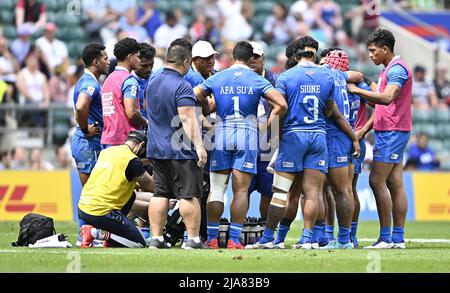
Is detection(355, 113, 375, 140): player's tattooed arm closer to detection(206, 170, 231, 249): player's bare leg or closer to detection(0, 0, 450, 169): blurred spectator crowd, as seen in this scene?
detection(206, 170, 231, 249): player's bare leg

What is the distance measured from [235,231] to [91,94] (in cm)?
284

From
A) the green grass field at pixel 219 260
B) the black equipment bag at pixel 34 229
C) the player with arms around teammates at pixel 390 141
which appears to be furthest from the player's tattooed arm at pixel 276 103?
the black equipment bag at pixel 34 229

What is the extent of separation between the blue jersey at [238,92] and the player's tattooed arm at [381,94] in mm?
1328

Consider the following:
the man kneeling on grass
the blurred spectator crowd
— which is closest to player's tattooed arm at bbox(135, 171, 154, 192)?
the man kneeling on grass

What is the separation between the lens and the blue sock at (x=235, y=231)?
14008mm

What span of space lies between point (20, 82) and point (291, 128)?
10.8 metres

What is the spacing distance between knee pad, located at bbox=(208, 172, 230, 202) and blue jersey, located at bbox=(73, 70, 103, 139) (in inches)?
86.5

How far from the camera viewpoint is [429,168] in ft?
83.9

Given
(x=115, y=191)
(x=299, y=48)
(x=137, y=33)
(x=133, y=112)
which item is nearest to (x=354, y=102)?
(x=299, y=48)

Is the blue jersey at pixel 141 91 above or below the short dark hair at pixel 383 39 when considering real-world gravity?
below

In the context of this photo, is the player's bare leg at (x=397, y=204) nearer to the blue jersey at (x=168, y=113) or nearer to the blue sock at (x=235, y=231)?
the blue sock at (x=235, y=231)

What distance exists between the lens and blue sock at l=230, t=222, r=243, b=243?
14008 millimetres
